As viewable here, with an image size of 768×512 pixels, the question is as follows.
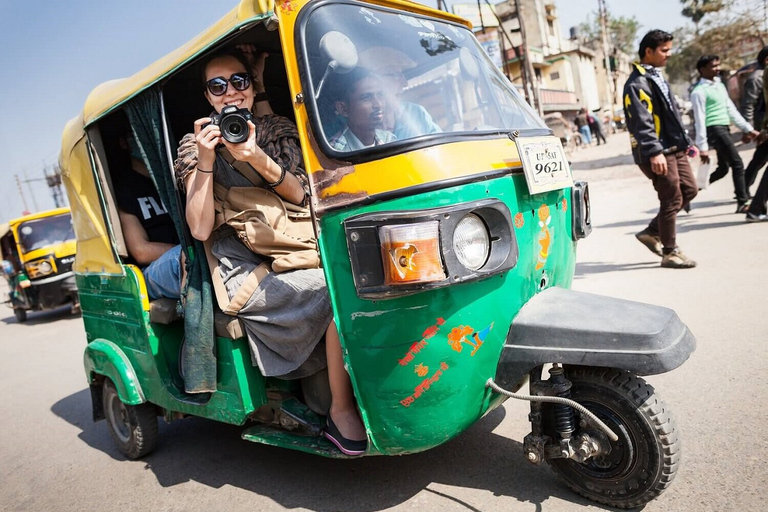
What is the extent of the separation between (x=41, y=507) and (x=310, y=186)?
2.71m

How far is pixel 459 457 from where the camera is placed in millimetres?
2869

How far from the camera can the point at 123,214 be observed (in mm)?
3562

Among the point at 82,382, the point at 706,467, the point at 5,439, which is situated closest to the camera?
the point at 706,467

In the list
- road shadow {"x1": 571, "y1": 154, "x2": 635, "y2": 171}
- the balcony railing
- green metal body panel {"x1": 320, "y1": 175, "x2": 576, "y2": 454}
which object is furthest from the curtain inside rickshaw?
the balcony railing

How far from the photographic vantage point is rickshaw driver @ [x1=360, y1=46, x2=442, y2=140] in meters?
2.26

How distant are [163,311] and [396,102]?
1.88m

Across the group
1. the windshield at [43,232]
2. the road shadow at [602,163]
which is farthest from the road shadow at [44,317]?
the road shadow at [602,163]

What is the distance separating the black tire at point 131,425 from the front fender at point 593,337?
2.57m

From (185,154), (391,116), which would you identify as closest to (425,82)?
(391,116)

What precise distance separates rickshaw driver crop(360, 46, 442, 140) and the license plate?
0.39m

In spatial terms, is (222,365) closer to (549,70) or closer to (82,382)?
(82,382)

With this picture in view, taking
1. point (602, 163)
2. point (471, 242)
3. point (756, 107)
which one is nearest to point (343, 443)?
point (471, 242)

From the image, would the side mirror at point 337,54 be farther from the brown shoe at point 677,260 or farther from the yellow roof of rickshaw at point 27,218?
the yellow roof of rickshaw at point 27,218

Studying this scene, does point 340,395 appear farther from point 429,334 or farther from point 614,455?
point 614,455
